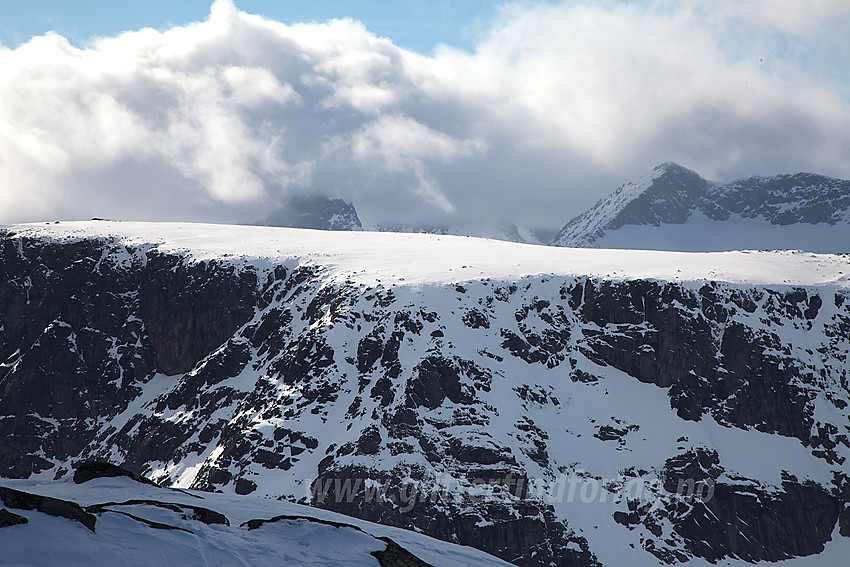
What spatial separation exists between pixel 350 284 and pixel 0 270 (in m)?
72.7

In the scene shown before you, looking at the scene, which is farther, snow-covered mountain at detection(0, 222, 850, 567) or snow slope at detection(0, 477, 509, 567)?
snow-covered mountain at detection(0, 222, 850, 567)

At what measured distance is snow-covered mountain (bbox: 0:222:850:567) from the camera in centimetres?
8969

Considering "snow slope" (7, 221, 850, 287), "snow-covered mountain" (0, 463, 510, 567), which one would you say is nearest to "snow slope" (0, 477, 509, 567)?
"snow-covered mountain" (0, 463, 510, 567)

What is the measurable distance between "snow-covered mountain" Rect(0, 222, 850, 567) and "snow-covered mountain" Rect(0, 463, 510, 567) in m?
57.9

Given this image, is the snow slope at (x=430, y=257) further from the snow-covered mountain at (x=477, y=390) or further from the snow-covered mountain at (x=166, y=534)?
the snow-covered mountain at (x=166, y=534)

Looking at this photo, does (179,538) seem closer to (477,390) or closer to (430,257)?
(477,390)

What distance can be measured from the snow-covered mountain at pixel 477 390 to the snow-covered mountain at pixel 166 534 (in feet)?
190

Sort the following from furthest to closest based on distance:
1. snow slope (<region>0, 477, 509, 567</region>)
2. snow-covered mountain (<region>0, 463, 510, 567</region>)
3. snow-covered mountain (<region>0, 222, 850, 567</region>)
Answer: snow-covered mountain (<region>0, 222, 850, 567</region>) → snow-covered mountain (<region>0, 463, 510, 567</region>) → snow slope (<region>0, 477, 509, 567</region>)

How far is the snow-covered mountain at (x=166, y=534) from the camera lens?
63.4ft

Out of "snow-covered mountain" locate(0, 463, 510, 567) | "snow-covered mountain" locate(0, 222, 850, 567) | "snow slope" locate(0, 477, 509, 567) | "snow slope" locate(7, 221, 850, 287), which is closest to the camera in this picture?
"snow slope" locate(0, 477, 509, 567)

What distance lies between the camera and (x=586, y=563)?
280 ft

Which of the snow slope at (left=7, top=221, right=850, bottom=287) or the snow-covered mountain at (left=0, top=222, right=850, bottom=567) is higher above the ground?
the snow slope at (left=7, top=221, right=850, bottom=287)

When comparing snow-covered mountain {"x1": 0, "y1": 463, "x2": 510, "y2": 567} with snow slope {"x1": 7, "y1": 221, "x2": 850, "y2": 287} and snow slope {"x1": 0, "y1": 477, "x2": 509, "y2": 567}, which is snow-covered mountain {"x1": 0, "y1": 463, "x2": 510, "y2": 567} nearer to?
snow slope {"x1": 0, "y1": 477, "x2": 509, "y2": 567}

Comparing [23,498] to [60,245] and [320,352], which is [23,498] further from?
[60,245]
